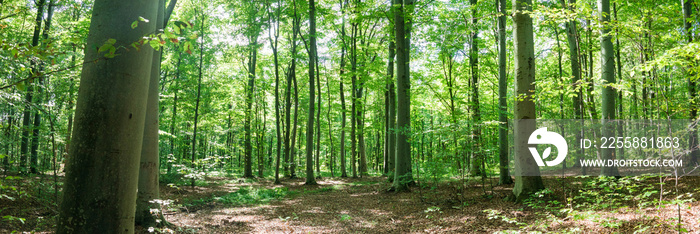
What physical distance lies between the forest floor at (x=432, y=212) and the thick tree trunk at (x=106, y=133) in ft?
7.26

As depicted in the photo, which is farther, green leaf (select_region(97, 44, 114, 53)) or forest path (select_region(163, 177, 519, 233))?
forest path (select_region(163, 177, 519, 233))

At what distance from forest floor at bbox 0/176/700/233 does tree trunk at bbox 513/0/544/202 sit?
1.39 ft

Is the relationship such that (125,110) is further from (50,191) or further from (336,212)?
(50,191)

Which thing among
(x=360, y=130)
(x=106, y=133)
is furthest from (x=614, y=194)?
(x=360, y=130)

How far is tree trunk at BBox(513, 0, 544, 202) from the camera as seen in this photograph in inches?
274

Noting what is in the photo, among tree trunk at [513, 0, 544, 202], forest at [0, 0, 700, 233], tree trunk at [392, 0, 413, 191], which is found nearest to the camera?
forest at [0, 0, 700, 233]

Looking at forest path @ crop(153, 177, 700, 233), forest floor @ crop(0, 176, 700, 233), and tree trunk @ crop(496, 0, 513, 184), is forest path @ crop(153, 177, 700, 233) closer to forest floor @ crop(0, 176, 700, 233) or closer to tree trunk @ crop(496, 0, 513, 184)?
forest floor @ crop(0, 176, 700, 233)

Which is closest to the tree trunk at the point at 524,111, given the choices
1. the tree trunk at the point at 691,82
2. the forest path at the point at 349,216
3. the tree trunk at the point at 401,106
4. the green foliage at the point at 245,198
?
the forest path at the point at 349,216

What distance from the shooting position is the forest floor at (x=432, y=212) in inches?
189

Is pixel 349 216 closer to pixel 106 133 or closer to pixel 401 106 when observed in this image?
pixel 401 106

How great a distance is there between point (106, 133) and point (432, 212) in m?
7.04

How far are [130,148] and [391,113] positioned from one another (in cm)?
1191

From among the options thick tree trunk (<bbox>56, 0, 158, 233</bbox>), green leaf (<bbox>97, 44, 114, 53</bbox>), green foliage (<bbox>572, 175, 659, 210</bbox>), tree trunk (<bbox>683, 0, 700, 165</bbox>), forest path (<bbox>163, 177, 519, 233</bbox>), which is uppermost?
tree trunk (<bbox>683, 0, 700, 165</bbox>)

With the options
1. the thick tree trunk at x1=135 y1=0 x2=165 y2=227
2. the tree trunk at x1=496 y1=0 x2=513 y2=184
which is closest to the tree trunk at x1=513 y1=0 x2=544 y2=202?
the tree trunk at x1=496 y1=0 x2=513 y2=184
